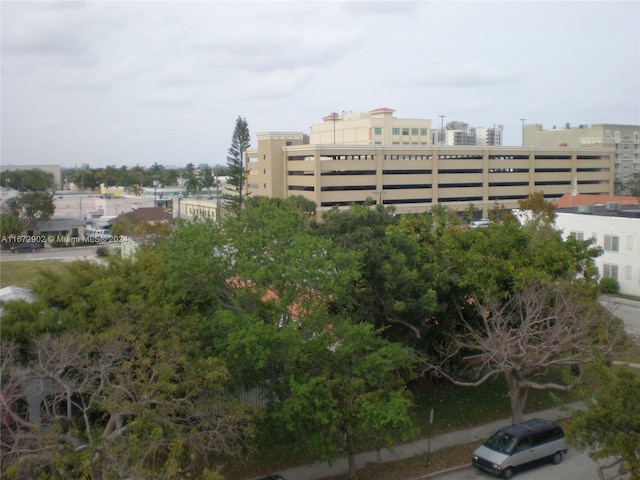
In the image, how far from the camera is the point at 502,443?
47.3 feet

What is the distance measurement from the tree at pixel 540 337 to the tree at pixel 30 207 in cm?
4757

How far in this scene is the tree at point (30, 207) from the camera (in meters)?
54.5

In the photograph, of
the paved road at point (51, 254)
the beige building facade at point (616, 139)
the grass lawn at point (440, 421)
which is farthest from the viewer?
the beige building facade at point (616, 139)

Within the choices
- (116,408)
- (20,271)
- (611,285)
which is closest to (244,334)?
(116,408)

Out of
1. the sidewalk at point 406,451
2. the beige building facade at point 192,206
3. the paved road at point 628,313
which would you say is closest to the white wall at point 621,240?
the paved road at point 628,313

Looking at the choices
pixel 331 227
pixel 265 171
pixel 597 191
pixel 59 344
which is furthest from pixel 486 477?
pixel 597 191

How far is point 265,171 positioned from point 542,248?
57015 mm

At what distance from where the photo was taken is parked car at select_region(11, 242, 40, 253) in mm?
51888

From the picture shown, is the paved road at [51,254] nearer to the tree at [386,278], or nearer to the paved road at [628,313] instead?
the tree at [386,278]

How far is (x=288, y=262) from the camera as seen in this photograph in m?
14.6

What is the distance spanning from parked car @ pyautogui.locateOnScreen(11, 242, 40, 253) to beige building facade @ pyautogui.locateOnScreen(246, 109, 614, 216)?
23.9m

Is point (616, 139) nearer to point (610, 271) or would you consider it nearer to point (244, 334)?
point (610, 271)

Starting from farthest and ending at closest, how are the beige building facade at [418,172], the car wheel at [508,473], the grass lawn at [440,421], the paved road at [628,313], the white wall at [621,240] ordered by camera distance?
the beige building facade at [418,172]
the white wall at [621,240]
the paved road at [628,313]
the grass lawn at [440,421]
the car wheel at [508,473]

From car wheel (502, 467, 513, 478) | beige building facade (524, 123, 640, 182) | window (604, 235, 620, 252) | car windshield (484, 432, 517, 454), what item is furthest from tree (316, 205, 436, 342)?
beige building facade (524, 123, 640, 182)
